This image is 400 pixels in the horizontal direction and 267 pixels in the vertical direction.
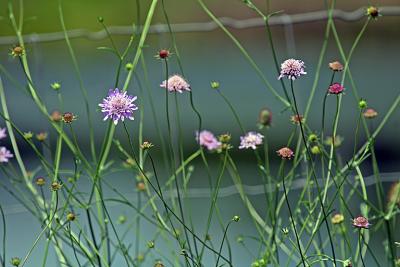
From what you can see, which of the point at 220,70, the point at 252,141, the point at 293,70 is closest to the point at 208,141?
the point at 252,141

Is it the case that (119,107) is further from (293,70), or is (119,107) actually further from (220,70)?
(220,70)

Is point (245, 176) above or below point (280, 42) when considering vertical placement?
below

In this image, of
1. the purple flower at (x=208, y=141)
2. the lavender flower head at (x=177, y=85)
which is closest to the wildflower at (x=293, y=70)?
the lavender flower head at (x=177, y=85)

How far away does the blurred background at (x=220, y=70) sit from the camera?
3.85 metres

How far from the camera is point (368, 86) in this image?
4566 mm

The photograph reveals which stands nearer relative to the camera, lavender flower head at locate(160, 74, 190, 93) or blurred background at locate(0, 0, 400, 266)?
lavender flower head at locate(160, 74, 190, 93)

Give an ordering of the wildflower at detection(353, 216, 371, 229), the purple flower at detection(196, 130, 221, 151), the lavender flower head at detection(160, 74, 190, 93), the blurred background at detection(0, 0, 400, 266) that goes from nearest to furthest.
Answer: the wildflower at detection(353, 216, 371, 229)
the lavender flower head at detection(160, 74, 190, 93)
the purple flower at detection(196, 130, 221, 151)
the blurred background at detection(0, 0, 400, 266)

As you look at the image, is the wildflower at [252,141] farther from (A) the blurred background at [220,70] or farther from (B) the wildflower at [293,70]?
(A) the blurred background at [220,70]

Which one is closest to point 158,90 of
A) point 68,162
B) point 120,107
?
point 68,162

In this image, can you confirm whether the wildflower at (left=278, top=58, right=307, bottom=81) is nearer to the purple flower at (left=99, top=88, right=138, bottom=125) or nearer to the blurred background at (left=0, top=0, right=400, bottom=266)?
the purple flower at (left=99, top=88, right=138, bottom=125)

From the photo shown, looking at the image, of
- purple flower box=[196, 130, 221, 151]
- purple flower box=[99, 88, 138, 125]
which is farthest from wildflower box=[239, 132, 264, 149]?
purple flower box=[99, 88, 138, 125]

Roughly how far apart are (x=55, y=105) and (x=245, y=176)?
135 centimetres

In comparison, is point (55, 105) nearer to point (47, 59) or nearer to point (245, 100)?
point (245, 100)

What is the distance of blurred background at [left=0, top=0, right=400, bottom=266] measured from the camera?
12.6 ft
